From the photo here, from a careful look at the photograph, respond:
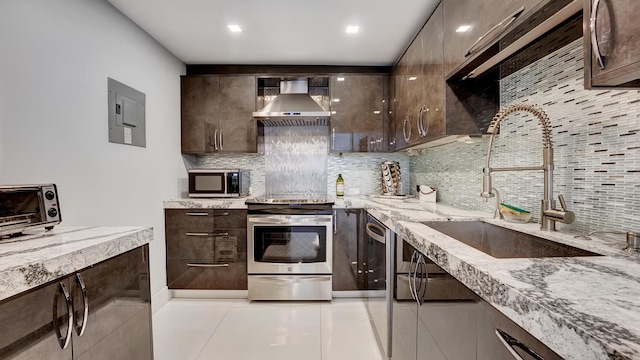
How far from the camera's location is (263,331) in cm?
203

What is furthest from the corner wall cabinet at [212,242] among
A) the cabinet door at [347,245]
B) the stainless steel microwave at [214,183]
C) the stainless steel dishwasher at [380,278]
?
the stainless steel dishwasher at [380,278]

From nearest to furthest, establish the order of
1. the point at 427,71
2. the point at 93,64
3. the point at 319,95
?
the point at 93,64 < the point at 427,71 < the point at 319,95

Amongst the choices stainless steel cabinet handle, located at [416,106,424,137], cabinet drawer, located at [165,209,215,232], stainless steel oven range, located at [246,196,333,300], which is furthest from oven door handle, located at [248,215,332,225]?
stainless steel cabinet handle, located at [416,106,424,137]

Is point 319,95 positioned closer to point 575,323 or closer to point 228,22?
point 228,22

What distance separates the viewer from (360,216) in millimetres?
2430

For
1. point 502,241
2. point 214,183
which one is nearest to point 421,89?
point 502,241

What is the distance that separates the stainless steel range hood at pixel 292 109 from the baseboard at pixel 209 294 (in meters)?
1.67

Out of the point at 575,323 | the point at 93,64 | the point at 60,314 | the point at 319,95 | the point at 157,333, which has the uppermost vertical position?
the point at 319,95

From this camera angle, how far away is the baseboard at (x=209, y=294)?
252 cm

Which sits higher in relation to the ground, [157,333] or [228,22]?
[228,22]

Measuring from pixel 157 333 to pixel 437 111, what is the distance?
250 cm

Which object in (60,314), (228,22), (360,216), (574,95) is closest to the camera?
(60,314)

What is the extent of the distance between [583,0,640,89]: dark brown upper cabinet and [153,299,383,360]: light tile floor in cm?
178

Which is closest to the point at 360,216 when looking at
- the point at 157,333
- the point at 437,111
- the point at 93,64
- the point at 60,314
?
the point at 437,111
